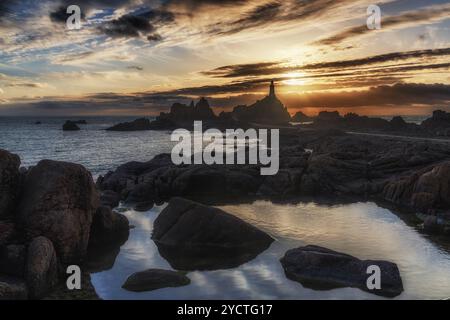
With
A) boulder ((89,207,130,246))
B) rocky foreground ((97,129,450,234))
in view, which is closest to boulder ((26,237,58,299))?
boulder ((89,207,130,246))

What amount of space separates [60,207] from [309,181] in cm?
2338

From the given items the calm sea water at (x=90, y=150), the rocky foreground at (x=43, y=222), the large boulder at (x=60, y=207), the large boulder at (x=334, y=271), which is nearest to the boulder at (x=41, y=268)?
the rocky foreground at (x=43, y=222)

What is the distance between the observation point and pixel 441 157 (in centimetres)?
3872

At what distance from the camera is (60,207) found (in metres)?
18.0

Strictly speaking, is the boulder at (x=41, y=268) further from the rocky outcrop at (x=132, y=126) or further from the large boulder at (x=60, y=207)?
the rocky outcrop at (x=132, y=126)

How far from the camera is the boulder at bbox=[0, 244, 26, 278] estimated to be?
1528 cm

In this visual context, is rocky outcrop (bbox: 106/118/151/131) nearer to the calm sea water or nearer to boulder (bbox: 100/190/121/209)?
the calm sea water

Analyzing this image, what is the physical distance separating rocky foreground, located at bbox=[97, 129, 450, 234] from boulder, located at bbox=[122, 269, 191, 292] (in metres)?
15.2

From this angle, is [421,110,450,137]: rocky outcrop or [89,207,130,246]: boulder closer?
[89,207,130,246]: boulder

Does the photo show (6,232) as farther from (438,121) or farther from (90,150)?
(438,121)

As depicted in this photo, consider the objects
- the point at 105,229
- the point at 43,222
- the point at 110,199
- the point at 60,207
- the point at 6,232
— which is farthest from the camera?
the point at 110,199

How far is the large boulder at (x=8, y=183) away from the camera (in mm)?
17922

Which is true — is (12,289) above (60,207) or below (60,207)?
below
